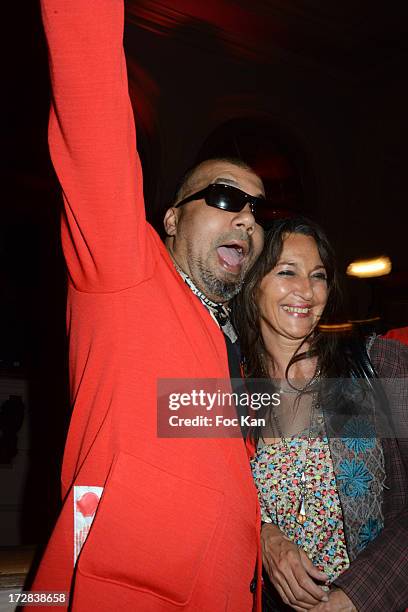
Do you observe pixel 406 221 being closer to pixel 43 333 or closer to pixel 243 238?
pixel 43 333

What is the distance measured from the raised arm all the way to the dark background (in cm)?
367

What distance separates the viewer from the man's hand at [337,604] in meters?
1.52

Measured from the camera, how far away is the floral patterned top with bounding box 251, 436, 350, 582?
5.84 ft

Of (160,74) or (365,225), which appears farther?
(365,225)

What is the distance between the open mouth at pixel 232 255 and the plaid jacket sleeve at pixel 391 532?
616 mm

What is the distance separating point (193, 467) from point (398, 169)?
688 centimetres

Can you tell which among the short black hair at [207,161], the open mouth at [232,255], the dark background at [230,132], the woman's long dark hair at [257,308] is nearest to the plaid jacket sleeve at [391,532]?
the woman's long dark hair at [257,308]

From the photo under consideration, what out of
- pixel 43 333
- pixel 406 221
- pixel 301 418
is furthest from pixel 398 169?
pixel 301 418

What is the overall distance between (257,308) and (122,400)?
51.1 inches

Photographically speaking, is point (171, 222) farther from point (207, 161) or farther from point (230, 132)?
point (230, 132)

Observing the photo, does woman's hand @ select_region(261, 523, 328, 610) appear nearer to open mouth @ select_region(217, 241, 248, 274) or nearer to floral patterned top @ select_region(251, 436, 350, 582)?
floral patterned top @ select_region(251, 436, 350, 582)

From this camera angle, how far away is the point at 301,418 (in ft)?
6.75

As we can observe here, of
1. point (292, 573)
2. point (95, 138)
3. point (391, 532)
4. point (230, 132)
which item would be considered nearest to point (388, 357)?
point (391, 532)

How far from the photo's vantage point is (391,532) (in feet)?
5.42
